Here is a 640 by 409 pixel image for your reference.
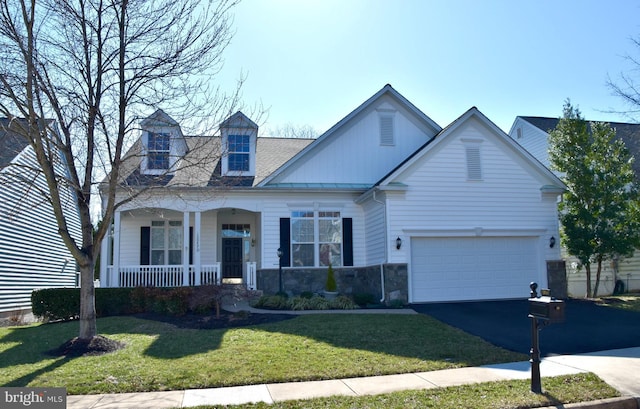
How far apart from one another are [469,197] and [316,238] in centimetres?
528

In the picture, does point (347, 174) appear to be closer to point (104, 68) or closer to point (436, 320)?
point (436, 320)

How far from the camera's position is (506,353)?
8672 mm

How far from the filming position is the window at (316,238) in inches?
690

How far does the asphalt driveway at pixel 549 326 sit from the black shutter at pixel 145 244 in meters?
9.45

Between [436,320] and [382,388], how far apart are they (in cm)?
569

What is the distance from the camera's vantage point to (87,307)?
9430 millimetres

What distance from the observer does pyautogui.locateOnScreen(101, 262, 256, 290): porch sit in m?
16.5

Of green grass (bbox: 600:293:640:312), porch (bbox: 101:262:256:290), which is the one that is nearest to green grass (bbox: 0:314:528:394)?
porch (bbox: 101:262:256:290)

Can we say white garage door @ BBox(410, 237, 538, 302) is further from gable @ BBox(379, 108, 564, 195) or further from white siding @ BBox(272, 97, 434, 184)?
white siding @ BBox(272, 97, 434, 184)

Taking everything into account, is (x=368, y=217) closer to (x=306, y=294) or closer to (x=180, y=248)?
(x=306, y=294)

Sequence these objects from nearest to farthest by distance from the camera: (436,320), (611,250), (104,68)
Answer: (104,68) → (436,320) → (611,250)

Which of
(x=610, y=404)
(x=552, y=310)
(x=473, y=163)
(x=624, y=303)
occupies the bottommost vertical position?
(x=610, y=404)

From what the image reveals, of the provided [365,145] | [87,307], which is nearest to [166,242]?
[365,145]

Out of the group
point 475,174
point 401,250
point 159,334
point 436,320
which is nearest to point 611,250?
point 475,174
